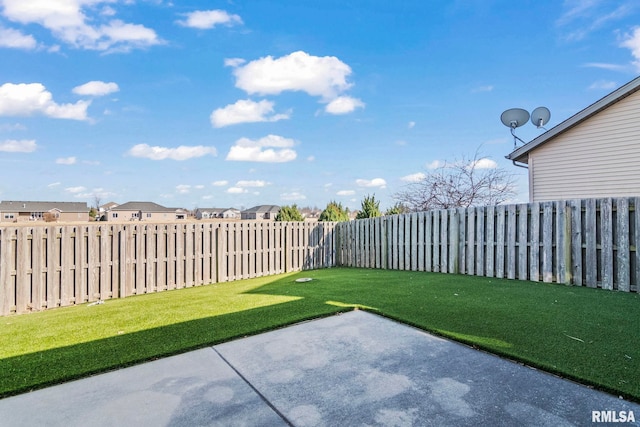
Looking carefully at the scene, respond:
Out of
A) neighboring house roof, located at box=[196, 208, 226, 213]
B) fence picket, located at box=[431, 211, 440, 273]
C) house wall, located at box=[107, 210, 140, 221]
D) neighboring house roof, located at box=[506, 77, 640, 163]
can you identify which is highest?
neighboring house roof, located at box=[506, 77, 640, 163]

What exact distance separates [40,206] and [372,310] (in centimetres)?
5593

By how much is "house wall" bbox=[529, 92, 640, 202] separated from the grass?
5.61m

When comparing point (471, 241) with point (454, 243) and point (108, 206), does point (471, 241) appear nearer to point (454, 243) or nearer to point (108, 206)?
point (454, 243)

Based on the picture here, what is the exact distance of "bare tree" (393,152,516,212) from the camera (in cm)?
1262

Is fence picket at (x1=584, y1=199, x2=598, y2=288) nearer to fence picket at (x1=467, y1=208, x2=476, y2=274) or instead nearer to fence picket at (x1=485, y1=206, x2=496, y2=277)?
fence picket at (x1=485, y1=206, x2=496, y2=277)

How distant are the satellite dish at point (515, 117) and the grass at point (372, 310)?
669 cm

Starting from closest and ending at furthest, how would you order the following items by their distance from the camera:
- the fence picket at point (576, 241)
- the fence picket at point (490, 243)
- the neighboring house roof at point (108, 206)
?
the fence picket at point (576, 241) → the fence picket at point (490, 243) → the neighboring house roof at point (108, 206)

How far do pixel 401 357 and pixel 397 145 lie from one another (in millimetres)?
14972

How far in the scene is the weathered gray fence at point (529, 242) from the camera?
507 cm

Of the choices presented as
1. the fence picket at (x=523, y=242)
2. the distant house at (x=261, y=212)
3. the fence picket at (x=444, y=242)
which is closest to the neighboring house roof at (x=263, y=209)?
the distant house at (x=261, y=212)

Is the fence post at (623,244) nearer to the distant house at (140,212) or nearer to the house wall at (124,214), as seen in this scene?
the distant house at (140,212)

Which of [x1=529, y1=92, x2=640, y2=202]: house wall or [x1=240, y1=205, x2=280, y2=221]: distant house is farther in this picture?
[x1=240, y1=205, x2=280, y2=221]: distant house

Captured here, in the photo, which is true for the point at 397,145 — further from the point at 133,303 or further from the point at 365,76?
the point at 133,303

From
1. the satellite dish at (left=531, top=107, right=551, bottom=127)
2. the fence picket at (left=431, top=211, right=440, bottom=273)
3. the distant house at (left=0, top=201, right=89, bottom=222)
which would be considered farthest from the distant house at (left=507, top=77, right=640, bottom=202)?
the distant house at (left=0, top=201, right=89, bottom=222)
